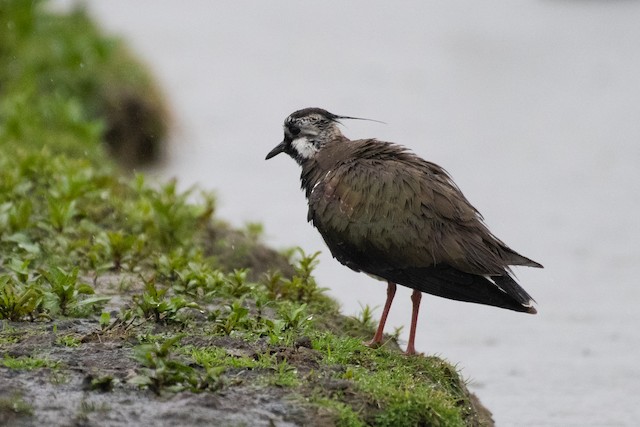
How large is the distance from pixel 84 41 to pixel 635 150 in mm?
6919

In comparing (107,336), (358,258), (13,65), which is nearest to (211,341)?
(107,336)

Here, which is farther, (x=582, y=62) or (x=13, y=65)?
(x=582, y=62)

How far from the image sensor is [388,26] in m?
21.2

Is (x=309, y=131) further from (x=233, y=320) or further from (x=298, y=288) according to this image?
(x=233, y=320)

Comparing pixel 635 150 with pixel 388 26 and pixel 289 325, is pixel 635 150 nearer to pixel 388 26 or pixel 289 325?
pixel 388 26

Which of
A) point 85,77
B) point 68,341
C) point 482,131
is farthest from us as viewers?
point 482,131

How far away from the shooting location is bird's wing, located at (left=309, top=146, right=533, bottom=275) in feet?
23.2

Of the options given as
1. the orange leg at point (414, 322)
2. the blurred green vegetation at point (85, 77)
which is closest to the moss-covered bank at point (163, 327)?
the orange leg at point (414, 322)

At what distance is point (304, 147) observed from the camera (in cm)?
854

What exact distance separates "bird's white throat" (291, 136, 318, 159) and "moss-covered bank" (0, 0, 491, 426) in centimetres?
81

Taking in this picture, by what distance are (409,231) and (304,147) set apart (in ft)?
5.24

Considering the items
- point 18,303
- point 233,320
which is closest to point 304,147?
point 233,320

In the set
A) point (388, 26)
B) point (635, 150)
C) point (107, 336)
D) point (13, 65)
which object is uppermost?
point (388, 26)

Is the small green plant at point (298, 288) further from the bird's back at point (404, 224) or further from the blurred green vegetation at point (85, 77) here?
the blurred green vegetation at point (85, 77)
